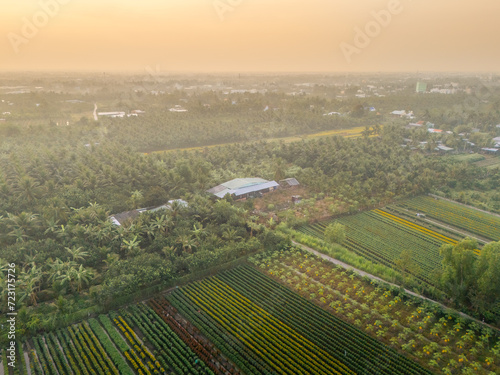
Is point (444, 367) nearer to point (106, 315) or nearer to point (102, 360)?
point (102, 360)

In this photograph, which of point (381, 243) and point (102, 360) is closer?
point (102, 360)

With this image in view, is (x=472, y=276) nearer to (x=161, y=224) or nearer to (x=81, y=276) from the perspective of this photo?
(x=161, y=224)

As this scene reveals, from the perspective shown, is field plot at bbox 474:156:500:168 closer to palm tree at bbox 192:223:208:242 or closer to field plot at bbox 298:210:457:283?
field plot at bbox 298:210:457:283

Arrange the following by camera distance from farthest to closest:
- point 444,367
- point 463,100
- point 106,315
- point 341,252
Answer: point 463,100, point 341,252, point 106,315, point 444,367

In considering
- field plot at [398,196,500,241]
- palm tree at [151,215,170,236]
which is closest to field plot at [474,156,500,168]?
field plot at [398,196,500,241]

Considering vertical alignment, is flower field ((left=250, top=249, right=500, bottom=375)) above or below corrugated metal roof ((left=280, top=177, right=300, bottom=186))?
below

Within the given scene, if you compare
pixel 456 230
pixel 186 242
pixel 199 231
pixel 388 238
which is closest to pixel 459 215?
pixel 456 230

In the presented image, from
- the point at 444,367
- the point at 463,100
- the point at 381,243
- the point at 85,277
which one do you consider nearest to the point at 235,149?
the point at 381,243
